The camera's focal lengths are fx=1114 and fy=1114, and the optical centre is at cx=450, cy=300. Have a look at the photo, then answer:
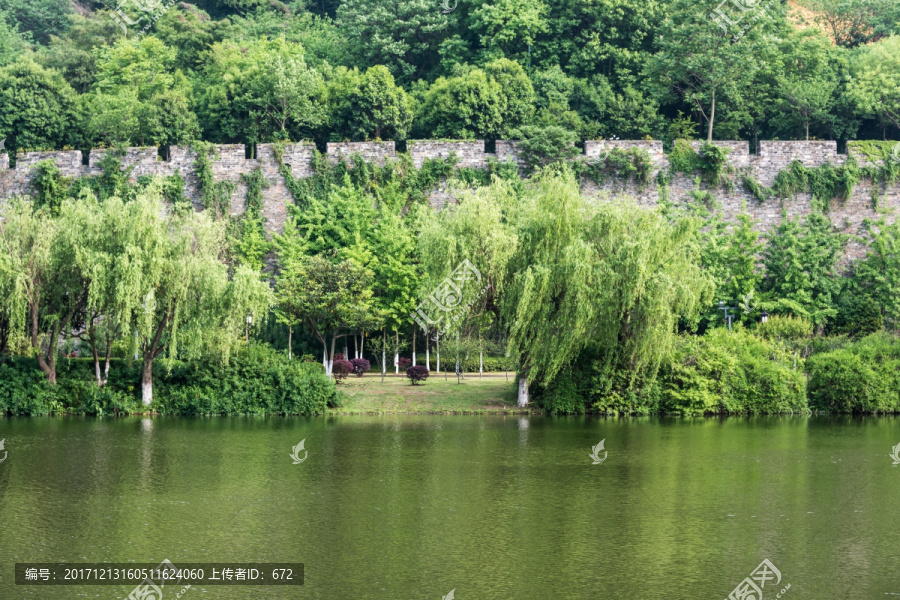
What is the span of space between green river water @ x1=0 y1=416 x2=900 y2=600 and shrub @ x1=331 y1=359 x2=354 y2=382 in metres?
4.74

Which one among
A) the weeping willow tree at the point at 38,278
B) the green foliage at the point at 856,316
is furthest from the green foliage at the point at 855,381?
the weeping willow tree at the point at 38,278

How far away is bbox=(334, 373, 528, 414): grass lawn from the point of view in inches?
1015

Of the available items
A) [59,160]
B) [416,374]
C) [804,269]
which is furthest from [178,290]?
[804,269]

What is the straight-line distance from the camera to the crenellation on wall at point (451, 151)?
112 feet

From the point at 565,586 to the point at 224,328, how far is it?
1569cm

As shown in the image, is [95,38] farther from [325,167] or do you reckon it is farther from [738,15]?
[738,15]

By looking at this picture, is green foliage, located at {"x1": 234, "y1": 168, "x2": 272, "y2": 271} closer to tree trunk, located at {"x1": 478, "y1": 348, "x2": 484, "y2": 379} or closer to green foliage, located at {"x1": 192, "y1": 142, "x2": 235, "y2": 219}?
green foliage, located at {"x1": 192, "y1": 142, "x2": 235, "y2": 219}

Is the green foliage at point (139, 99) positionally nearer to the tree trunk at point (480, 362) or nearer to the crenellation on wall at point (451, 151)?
the crenellation on wall at point (451, 151)

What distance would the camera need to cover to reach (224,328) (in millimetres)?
25609

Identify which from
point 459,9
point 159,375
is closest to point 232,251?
point 159,375

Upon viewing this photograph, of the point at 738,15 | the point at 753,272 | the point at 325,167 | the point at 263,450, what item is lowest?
the point at 263,450

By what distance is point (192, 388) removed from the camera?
2581 centimetres

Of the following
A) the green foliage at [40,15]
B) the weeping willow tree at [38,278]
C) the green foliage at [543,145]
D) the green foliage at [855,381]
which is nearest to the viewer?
Result: the weeping willow tree at [38,278]

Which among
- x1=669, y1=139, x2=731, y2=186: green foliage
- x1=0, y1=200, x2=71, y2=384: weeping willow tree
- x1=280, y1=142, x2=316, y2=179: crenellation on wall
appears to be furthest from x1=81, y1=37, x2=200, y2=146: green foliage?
→ x1=669, y1=139, x2=731, y2=186: green foliage
